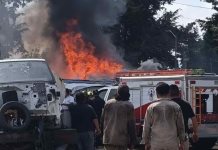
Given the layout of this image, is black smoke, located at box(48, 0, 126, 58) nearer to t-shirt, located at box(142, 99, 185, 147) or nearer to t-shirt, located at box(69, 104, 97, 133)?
t-shirt, located at box(69, 104, 97, 133)

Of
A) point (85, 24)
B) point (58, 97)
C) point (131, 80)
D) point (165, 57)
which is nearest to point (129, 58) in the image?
point (165, 57)

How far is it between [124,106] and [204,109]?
631 cm

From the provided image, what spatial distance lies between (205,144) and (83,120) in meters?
6.29

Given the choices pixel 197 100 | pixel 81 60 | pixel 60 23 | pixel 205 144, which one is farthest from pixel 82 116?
pixel 60 23

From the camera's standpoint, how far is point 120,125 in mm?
10555

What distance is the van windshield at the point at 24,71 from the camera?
1299cm

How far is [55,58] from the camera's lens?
40.4 metres

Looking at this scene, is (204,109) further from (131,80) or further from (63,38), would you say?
(63,38)

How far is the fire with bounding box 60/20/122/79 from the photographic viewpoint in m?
38.3

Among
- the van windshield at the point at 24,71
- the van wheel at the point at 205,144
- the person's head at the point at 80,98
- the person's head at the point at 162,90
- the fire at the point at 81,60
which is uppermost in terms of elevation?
the fire at the point at 81,60

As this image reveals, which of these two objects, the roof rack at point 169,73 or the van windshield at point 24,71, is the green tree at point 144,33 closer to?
the roof rack at point 169,73

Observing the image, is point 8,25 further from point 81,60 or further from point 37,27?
point 81,60

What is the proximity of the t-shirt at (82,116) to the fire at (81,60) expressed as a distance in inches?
969

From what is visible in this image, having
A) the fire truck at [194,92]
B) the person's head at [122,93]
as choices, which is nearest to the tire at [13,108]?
the person's head at [122,93]
